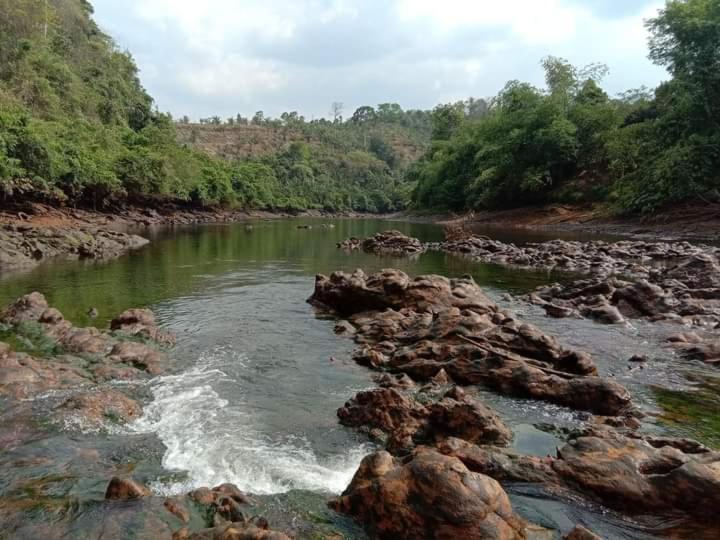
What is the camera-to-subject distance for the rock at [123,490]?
5945mm

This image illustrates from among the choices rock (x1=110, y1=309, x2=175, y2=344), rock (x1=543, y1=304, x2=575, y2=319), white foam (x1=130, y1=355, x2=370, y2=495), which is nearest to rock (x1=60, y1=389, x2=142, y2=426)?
white foam (x1=130, y1=355, x2=370, y2=495)

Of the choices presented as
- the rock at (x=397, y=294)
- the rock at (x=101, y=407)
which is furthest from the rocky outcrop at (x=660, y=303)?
the rock at (x=101, y=407)

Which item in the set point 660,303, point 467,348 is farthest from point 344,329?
point 660,303

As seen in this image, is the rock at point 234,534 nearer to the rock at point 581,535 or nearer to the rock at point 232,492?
the rock at point 232,492

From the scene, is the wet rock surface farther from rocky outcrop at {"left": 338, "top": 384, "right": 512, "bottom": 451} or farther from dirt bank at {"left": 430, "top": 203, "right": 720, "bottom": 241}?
dirt bank at {"left": 430, "top": 203, "right": 720, "bottom": 241}

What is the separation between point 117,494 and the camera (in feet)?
19.5

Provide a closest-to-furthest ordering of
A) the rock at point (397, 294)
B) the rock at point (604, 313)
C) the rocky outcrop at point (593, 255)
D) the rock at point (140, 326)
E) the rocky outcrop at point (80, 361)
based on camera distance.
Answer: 1. the rocky outcrop at point (80, 361)
2. the rock at point (140, 326)
3. the rock at point (604, 313)
4. the rock at point (397, 294)
5. the rocky outcrop at point (593, 255)

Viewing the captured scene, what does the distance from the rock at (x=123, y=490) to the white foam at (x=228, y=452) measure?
39 cm

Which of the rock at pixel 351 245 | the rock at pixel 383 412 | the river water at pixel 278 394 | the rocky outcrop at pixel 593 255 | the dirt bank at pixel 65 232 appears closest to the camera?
the river water at pixel 278 394

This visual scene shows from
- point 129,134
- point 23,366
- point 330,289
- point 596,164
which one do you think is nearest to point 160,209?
point 129,134

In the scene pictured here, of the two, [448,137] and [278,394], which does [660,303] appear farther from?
[448,137]

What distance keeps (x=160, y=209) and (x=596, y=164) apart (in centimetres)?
5642

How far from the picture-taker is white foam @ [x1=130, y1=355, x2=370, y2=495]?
22.4ft

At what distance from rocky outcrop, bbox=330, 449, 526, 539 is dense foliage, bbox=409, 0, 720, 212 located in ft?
148
